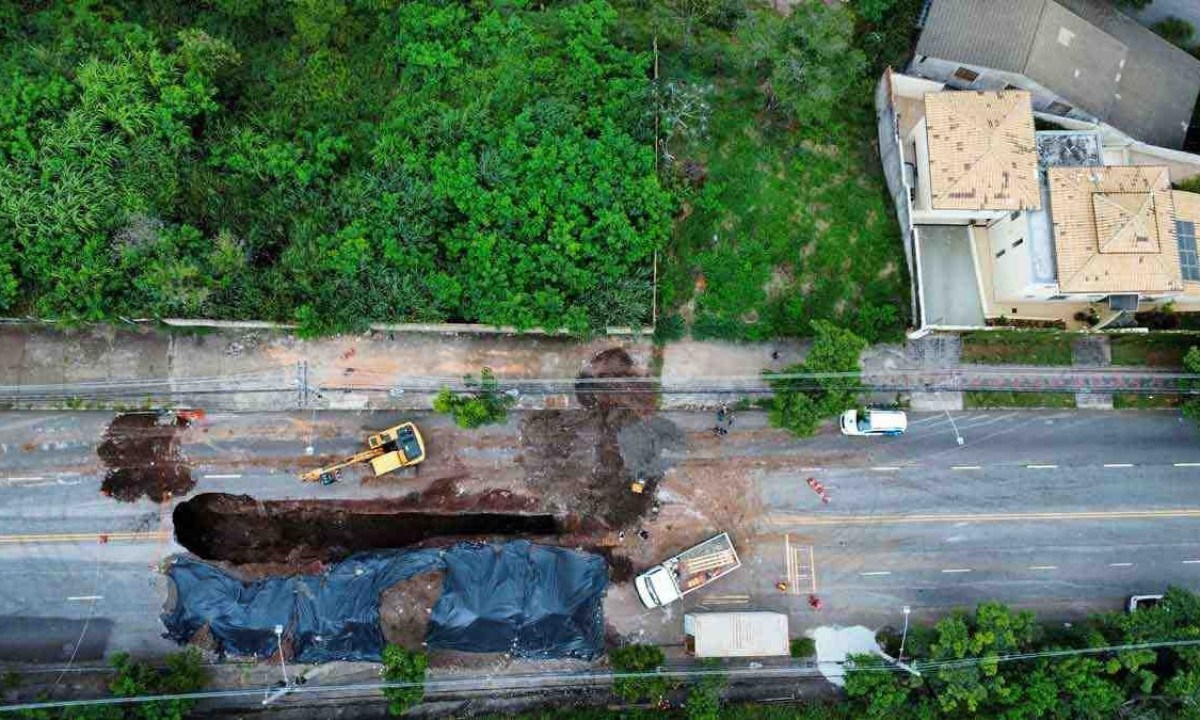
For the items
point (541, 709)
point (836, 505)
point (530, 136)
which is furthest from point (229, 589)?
point (836, 505)

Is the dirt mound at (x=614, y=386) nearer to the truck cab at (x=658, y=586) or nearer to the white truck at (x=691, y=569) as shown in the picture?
the white truck at (x=691, y=569)

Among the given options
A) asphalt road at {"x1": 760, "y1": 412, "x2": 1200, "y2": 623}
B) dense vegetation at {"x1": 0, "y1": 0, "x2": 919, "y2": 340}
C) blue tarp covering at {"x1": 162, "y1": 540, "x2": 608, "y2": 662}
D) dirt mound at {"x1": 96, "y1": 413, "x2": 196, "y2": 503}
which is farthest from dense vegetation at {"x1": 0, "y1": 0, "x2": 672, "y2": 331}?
asphalt road at {"x1": 760, "y1": 412, "x2": 1200, "y2": 623}

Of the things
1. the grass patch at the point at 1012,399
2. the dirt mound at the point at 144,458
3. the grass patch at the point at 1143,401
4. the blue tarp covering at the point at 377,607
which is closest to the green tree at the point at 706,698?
the blue tarp covering at the point at 377,607

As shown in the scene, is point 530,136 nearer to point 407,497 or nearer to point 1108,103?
point 407,497

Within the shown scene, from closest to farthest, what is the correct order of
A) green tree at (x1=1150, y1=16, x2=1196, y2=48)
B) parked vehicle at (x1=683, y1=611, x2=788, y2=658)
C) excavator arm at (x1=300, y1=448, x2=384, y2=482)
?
parked vehicle at (x1=683, y1=611, x2=788, y2=658) < excavator arm at (x1=300, y1=448, x2=384, y2=482) < green tree at (x1=1150, y1=16, x2=1196, y2=48)

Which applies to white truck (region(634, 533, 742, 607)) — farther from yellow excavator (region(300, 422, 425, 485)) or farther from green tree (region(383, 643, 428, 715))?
yellow excavator (region(300, 422, 425, 485))

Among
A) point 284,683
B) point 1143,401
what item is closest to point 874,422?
point 1143,401
